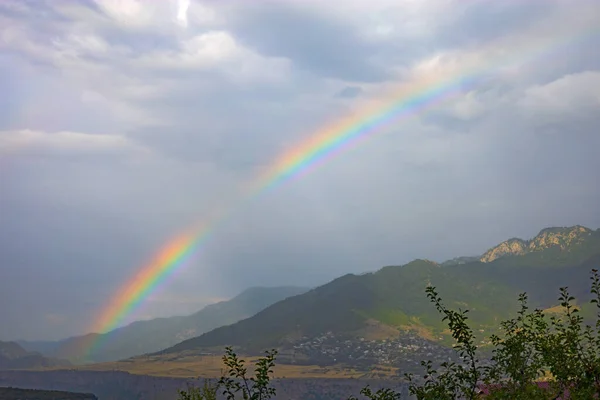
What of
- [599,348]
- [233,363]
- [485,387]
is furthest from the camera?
[485,387]

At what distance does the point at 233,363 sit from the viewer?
31.9 m

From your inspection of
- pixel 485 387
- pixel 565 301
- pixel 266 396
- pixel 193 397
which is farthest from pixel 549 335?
pixel 193 397

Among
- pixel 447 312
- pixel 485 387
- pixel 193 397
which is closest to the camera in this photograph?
pixel 447 312

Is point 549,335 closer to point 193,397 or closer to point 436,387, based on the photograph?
point 436,387

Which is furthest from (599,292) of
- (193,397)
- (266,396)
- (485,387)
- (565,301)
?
(193,397)

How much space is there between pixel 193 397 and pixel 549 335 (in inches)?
1101

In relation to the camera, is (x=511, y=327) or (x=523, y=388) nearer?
(x=523, y=388)

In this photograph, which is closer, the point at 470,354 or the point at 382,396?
the point at 470,354

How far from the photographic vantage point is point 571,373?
101 feet

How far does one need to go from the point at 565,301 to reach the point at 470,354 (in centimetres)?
683

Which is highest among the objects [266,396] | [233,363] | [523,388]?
[233,363]

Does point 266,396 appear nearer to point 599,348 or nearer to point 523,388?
point 523,388

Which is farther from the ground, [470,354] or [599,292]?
[599,292]

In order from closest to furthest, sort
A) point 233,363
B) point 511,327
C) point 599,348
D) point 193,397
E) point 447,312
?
point 447,312 → point 233,363 → point 599,348 → point 511,327 → point 193,397
